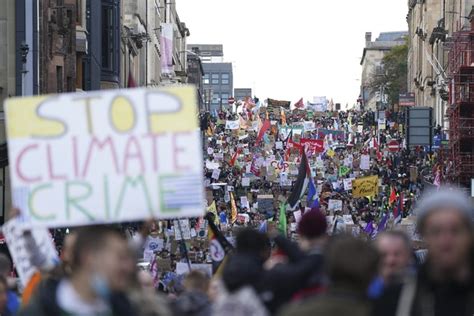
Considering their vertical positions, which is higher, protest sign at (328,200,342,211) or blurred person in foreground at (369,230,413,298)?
blurred person in foreground at (369,230,413,298)

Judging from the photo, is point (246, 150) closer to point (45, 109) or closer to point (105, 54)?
point (105, 54)

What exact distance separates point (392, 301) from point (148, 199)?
1940 mm

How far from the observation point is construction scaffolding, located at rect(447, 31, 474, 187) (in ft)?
174

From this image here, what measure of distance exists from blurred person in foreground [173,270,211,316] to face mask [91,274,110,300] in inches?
53.5

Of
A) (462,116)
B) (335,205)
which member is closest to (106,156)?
(335,205)

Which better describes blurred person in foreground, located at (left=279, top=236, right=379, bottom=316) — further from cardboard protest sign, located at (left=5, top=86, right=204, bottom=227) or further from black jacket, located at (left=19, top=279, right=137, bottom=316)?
cardboard protest sign, located at (left=5, top=86, right=204, bottom=227)

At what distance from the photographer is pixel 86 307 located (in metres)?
7.21

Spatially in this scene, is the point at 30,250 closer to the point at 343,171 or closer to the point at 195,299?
the point at 195,299

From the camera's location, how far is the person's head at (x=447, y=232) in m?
7.09

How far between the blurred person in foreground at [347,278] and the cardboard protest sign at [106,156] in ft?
7.13

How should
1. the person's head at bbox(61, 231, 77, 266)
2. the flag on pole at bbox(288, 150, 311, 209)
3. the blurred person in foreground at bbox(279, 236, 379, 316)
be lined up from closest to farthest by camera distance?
the blurred person in foreground at bbox(279, 236, 379, 316) < the person's head at bbox(61, 231, 77, 266) < the flag on pole at bbox(288, 150, 311, 209)

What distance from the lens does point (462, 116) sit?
5391 centimetres

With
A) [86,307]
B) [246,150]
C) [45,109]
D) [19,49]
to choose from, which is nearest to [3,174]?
[19,49]

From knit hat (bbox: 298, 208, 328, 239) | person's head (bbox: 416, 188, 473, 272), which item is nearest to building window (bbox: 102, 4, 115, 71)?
knit hat (bbox: 298, 208, 328, 239)
